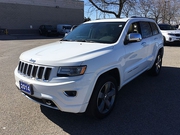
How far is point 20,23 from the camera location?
1210 inches

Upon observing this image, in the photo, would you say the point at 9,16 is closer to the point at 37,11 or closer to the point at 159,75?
the point at 37,11

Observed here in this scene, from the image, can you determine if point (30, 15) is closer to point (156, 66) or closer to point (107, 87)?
point (156, 66)

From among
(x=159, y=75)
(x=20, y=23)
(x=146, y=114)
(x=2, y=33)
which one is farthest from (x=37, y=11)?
(x=146, y=114)

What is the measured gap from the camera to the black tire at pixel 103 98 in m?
2.94

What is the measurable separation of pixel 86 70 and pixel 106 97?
0.87m

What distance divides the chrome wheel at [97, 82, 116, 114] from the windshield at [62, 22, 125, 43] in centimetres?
93

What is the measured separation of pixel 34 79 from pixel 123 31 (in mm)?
2051

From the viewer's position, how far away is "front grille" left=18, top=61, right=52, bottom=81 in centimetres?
276

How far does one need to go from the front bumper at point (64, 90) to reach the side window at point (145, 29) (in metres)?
2.66

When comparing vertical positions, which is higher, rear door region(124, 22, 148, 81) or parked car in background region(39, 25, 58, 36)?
rear door region(124, 22, 148, 81)

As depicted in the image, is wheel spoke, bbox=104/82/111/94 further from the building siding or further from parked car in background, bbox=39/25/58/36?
the building siding

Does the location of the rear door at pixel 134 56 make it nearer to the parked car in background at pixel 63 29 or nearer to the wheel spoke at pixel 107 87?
the wheel spoke at pixel 107 87

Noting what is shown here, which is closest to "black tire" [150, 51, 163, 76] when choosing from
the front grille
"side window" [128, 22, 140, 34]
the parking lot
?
the parking lot

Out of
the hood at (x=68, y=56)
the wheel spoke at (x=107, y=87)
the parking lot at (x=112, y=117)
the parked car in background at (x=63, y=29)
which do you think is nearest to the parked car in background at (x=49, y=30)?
the parked car in background at (x=63, y=29)
